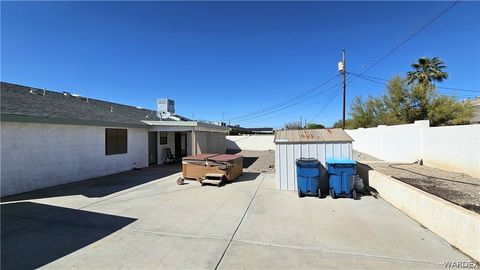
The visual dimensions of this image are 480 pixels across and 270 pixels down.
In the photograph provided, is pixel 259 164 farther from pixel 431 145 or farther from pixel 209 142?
pixel 431 145

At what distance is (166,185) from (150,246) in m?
5.07

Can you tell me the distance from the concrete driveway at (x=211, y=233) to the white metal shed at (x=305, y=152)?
0.89m

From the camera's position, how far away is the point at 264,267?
3330mm

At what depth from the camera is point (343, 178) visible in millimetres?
6957

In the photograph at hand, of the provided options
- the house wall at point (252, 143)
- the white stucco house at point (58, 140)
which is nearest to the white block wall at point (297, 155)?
the white stucco house at point (58, 140)

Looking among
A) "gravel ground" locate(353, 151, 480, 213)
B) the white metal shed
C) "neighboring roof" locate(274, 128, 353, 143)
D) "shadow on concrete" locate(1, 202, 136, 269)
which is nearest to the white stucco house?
"shadow on concrete" locate(1, 202, 136, 269)

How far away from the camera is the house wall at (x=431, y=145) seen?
9.37 metres

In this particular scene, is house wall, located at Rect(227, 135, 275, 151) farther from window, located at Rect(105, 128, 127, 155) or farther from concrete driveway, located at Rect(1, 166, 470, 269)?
concrete driveway, located at Rect(1, 166, 470, 269)

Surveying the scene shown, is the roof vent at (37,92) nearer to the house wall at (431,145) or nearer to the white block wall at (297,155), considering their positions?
the white block wall at (297,155)

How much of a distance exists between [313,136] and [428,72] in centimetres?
2606

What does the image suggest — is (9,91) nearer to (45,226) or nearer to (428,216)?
(45,226)

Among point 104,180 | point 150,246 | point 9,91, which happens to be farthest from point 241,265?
point 9,91

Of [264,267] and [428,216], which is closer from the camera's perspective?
[264,267]

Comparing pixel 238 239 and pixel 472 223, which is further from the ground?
pixel 472 223
